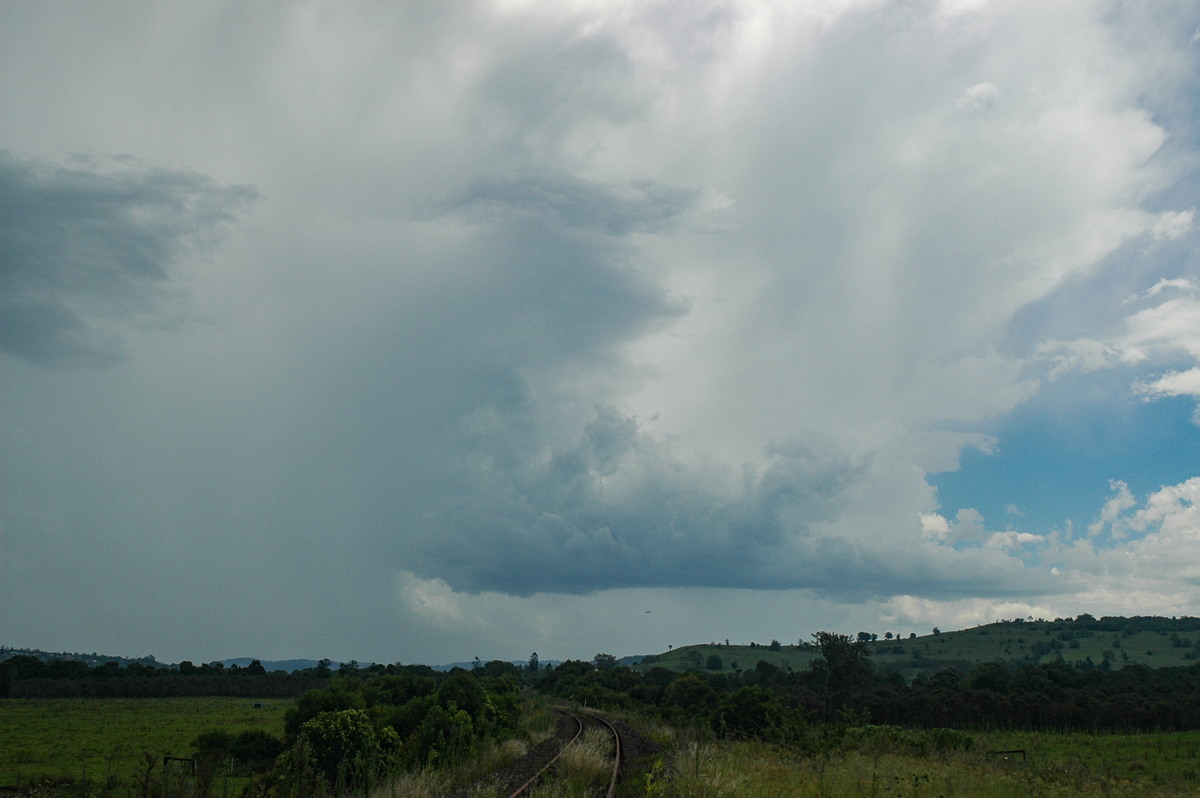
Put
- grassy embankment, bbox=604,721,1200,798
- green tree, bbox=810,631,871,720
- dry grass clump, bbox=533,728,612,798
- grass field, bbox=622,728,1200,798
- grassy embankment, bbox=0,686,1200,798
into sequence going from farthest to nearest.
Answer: green tree, bbox=810,631,871,720, dry grass clump, bbox=533,728,612,798, grassy embankment, bbox=0,686,1200,798, grassy embankment, bbox=604,721,1200,798, grass field, bbox=622,728,1200,798

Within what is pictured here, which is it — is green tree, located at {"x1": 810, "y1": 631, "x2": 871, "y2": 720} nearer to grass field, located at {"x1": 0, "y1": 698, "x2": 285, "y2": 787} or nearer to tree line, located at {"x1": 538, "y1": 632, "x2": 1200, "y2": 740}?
tree line, located at {"x1": 538, "y1": 632, "x2": 1200, "y2": 740}

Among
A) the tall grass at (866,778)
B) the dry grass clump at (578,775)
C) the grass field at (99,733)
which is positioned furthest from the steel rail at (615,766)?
the grass field at (99,733)

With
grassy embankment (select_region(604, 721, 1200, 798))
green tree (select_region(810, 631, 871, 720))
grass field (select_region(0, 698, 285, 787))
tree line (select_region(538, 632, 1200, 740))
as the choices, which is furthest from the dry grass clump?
green tree (select_region(810, 631, 871, 720))

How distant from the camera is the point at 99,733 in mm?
65062

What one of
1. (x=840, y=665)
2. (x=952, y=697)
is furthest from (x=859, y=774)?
(x=840, y=665)

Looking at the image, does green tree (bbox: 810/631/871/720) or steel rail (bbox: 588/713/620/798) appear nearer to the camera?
steel rail (bbox: 588/713/620/798)

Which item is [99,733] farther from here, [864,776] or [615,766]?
[864,776]

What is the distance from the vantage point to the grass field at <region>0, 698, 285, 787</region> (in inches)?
1626

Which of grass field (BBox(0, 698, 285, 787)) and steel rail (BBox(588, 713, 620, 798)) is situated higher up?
steel rail (BBox(588, 713, 620, 798))

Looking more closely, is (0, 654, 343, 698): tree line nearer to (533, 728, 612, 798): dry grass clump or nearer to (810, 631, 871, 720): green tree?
(810, 631, 871, 720): green tree

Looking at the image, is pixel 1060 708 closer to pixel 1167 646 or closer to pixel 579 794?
pixel 579 794

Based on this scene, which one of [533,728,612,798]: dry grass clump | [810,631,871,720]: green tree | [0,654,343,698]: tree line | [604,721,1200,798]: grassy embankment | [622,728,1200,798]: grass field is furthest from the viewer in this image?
[0,654,343,698]: tree line

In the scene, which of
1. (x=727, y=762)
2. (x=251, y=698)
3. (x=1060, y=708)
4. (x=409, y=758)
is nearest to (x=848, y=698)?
(x=1060, y=708)

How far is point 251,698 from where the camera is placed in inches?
5187
